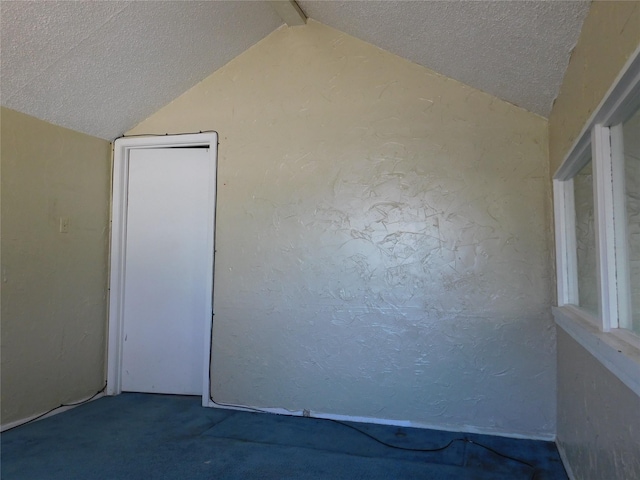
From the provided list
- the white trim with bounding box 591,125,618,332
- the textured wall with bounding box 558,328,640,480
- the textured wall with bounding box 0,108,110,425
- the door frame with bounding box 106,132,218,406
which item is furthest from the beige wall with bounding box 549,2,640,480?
the textured wall with bounding box 0,108,110,425

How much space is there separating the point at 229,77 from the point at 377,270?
174 centimetres

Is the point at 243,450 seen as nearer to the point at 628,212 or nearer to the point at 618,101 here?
the point at 628,212

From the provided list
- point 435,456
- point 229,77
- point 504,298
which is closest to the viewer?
point 435,456

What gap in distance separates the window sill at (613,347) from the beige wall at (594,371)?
0.05 meters

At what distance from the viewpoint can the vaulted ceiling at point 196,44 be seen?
2.02 metres

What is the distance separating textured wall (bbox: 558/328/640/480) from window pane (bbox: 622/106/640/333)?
0.84ft

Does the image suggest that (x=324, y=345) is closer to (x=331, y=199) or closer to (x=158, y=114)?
(x=331, y=199)

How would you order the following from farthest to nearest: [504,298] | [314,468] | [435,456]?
[504,298] → [435,456] → [314,468]

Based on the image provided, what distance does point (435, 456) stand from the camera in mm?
2314

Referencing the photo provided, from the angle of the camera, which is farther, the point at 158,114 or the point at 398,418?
the point at 158,114

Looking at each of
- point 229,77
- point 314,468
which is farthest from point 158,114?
point 314,468

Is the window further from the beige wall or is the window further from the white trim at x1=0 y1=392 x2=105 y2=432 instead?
the white trim at x1=0 y1=392 x2=105 y2=432

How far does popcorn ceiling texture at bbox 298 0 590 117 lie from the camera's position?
1854 millimetres

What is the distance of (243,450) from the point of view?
234 centimetres
